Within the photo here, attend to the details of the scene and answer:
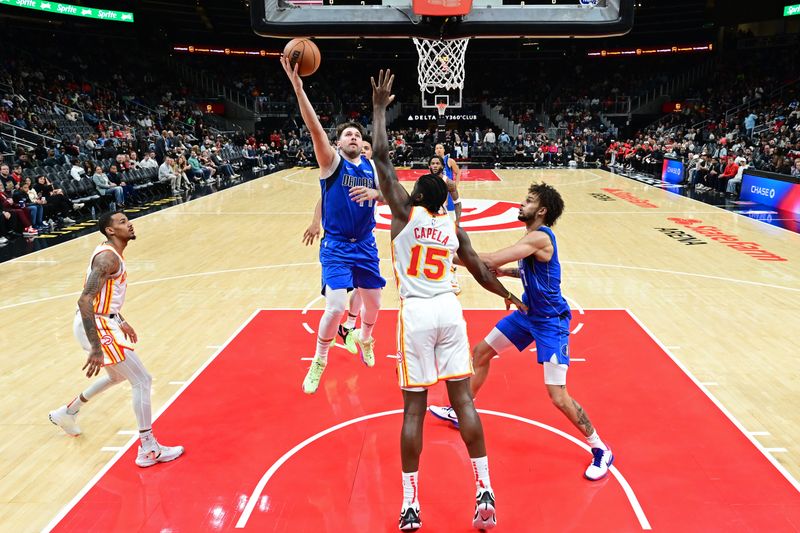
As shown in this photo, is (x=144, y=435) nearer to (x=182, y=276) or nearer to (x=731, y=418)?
(x=731, y=418)

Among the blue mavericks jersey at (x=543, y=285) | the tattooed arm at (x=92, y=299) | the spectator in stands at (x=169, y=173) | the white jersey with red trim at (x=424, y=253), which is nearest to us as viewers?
the white jersey with red trim at (x=424, y=253)

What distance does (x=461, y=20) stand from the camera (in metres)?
13.1

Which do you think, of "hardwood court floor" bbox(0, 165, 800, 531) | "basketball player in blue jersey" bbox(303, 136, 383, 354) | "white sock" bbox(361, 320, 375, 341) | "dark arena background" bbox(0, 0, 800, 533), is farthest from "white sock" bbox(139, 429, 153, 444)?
"white sock" bbox(361, 320, 375, 341)

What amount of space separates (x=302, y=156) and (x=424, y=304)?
1070 inches

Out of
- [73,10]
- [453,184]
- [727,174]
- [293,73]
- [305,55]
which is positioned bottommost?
[727,174]

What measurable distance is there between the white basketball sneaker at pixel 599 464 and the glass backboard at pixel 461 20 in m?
10.5

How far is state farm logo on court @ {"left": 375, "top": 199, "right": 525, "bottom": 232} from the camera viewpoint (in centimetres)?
1362

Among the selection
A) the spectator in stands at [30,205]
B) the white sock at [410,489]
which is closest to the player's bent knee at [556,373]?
the white sock at [410,489]

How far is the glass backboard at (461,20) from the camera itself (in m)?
12.8

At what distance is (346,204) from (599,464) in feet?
9.20

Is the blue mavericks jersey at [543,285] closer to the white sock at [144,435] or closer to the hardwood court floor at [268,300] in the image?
the hardwood court floor at [268,300]

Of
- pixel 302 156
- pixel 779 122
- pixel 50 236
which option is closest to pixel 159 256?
A: pixel 50 236

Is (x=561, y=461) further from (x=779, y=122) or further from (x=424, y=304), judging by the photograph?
(x=779, y=122)

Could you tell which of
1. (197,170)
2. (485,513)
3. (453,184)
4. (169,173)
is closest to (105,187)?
(169,173)
